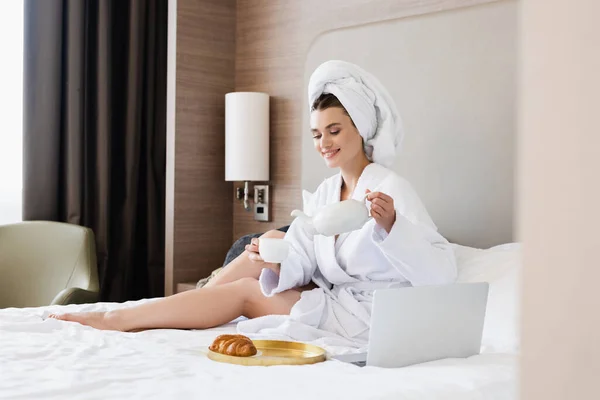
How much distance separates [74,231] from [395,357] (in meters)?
2.32

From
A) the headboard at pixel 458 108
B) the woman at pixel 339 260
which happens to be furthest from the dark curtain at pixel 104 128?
the woman at pixel 339 260

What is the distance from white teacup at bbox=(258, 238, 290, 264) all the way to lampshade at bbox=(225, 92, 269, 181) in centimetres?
162

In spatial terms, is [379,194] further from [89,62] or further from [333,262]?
[89,62]

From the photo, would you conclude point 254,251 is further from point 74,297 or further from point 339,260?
point 74,297

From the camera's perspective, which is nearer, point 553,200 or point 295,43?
point 553,200

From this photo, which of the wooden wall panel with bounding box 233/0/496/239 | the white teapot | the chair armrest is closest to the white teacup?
the white teapot

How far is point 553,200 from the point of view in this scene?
1.18 ft

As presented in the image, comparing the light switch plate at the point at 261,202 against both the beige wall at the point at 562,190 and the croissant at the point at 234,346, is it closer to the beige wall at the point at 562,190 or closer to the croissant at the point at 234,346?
the croissant at the point at 234,346

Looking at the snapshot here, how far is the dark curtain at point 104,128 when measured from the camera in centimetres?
387

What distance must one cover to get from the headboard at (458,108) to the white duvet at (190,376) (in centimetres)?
120

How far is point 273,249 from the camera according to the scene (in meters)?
2.19

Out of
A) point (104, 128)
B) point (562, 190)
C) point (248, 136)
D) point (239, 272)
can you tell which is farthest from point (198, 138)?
point (562, 190)

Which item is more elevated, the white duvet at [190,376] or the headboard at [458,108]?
the headboard at [458,108]

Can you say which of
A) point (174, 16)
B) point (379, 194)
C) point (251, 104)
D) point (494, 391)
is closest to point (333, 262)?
point (379, 194)
